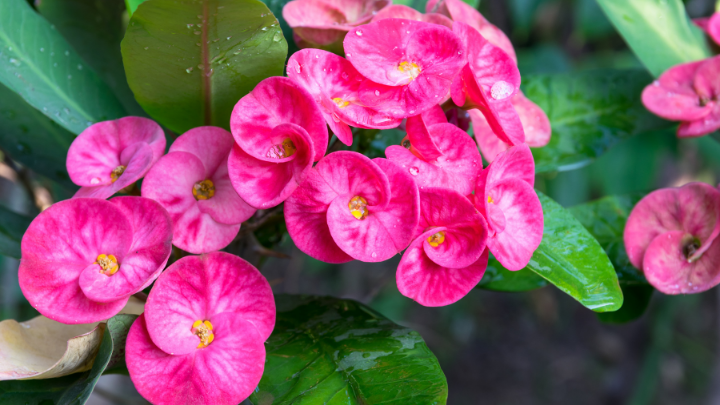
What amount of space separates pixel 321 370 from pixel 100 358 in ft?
0.73

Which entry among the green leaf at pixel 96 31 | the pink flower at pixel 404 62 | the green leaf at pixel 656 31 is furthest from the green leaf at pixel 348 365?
the green leaf at pixel 656 31

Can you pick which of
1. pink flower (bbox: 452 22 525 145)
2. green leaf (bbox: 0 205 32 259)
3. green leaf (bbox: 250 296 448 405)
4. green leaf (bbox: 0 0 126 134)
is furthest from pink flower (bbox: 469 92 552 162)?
green leaf (bbox: 0 205 32 259)

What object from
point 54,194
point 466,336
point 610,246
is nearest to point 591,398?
point 466,336

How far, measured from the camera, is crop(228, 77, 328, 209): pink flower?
465mm

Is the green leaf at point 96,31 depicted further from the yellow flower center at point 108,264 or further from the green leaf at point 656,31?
the green leaf at point 656,31

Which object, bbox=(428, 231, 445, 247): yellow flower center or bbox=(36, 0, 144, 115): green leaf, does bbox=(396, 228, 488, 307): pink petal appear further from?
bbox=(36, 0, 144, 115): green leaf

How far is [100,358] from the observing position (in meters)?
0.49

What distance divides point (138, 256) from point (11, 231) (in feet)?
1.32

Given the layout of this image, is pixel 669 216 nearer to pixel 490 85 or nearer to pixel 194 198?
pixel 490 85

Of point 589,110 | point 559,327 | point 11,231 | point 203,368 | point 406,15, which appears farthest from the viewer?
point 559,327

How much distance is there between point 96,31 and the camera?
83 cm

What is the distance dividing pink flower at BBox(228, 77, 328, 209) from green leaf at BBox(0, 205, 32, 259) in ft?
1.25

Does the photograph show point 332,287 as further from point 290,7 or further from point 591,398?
point 290,7

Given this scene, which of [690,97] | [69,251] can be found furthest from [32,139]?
[690,97]
